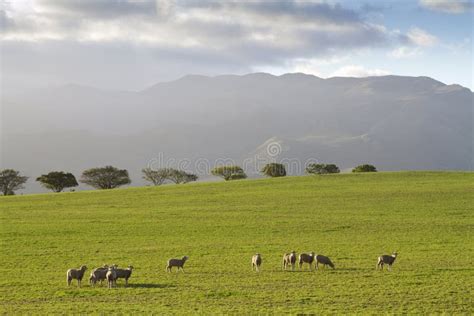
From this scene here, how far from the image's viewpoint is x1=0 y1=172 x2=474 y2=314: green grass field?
76.4 feet

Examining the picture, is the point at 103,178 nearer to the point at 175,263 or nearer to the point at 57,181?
the point at 57,181

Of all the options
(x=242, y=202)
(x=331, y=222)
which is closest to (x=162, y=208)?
(x=242, y=202)

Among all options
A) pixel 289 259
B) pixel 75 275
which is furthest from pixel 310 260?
pixel 75 275

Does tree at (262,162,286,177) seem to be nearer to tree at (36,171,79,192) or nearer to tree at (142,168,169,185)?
tree at (142,168,169,185)

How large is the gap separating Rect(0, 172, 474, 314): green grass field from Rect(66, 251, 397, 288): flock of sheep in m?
0.65

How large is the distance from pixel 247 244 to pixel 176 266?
10903 millimetres

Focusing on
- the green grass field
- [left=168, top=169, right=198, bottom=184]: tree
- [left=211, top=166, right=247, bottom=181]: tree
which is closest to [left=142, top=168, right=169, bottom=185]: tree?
[left=168, top=169, right=198, bottom=184]: tree

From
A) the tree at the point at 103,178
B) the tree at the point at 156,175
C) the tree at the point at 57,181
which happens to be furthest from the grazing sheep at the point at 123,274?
the tree at the point at 156,175

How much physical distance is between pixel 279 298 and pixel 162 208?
137 feet

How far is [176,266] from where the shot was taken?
3105 cm

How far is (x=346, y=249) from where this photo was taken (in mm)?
38156

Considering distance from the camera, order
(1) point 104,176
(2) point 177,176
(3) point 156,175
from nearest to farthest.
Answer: (1) point 104,176, (3) point 156,175, (2) point 177,176

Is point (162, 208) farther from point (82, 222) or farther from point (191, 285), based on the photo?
point (191, 285)

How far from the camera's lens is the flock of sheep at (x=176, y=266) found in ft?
88.0
